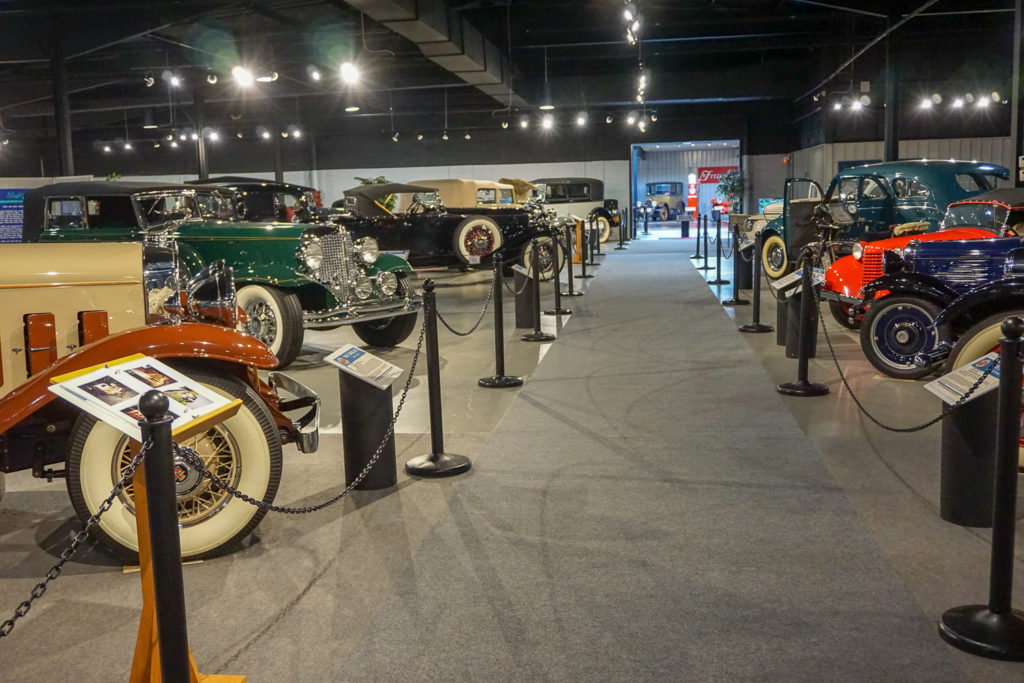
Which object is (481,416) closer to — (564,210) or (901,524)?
(901,524)

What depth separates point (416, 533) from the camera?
13.2 feet

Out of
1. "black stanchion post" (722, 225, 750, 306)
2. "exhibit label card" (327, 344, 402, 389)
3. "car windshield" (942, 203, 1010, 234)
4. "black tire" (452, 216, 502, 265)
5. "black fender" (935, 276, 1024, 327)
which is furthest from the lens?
"black tire" (452, 216, 502, 265)

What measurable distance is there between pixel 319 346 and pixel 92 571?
6206 mm

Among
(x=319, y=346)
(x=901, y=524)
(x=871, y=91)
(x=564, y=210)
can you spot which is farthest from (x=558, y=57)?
(x=901, y=524)

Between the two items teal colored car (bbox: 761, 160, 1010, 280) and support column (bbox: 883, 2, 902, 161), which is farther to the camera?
support column (bbox: 883, 2, 902, 161)

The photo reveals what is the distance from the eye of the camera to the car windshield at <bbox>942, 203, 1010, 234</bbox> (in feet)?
25.1

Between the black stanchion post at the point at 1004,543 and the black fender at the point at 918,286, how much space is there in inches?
173

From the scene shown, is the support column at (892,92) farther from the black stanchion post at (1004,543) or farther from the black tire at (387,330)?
the black stanchion post at (1004,543)

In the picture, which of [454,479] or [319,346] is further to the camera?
[319,346]

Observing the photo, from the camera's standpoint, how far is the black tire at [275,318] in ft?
26.6

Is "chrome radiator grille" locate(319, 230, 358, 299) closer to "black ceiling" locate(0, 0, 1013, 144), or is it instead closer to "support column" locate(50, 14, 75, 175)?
"black ceiling" locate(0, 0, 1013, 144)

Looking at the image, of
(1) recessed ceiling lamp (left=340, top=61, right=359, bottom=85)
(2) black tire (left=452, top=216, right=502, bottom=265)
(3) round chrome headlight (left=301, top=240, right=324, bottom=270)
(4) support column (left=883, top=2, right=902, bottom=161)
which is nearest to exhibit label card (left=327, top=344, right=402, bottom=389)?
(3) round chrome headlight (left=301, top=240, right=324, bottom=270)

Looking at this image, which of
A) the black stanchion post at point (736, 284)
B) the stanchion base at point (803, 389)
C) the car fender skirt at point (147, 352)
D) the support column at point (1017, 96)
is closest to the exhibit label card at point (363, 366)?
the car fender skirt at point (147, 352)

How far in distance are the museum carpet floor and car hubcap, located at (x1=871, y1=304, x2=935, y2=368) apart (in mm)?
948
